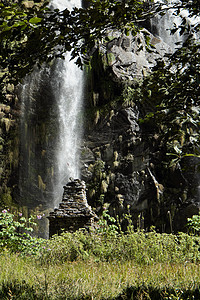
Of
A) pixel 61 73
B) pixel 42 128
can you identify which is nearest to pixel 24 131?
pixel 42 128

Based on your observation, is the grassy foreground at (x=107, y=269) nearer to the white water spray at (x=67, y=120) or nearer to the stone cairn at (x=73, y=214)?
the stone cairn at (x=73, y=214)

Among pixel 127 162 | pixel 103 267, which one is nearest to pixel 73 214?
pixel 103 267

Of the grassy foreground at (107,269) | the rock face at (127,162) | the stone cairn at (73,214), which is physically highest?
the rock face at (127,162)

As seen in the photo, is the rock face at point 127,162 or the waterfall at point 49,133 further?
the waterfall at point 49,133

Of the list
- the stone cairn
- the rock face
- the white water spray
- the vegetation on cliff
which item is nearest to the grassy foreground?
the vegetation on cliff

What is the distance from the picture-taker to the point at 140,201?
48.3ft

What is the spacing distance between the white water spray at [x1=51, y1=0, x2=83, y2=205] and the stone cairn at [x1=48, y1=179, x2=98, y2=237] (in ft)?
18.6

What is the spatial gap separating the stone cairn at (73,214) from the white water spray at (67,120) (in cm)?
568

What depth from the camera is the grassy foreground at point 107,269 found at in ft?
10.5

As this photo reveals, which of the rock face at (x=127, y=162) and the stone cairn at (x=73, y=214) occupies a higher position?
the rock face at (x=127, y=162)

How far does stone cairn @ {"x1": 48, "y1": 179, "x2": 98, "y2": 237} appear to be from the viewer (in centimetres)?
1002

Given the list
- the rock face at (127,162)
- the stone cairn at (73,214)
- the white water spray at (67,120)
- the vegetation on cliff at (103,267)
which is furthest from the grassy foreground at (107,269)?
the white water spray at (67,120)

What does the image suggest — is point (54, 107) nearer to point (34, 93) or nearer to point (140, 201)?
point (34, 93)

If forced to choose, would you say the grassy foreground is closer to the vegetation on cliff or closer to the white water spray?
the vegetation on cliff
